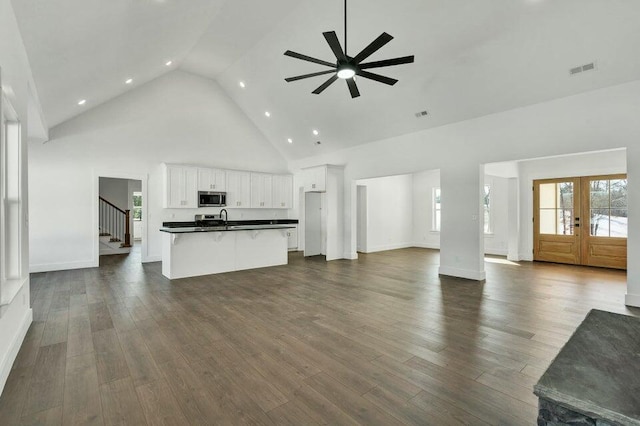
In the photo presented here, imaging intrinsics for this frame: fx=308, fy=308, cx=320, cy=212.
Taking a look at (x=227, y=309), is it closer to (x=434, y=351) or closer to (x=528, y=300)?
(x=434, y=351)

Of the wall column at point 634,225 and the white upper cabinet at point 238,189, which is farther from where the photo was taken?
the white upper cabinet at point 238,189

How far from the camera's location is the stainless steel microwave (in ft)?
26.0

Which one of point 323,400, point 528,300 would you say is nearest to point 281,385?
point 323,400

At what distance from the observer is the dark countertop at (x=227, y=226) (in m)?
5.63

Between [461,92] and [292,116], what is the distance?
13.3 ft

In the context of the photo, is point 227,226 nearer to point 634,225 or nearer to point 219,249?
point 219,249

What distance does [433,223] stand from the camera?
10156 millimetres

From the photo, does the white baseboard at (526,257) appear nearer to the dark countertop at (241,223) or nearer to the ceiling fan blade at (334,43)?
the dark countertop at (241,223)

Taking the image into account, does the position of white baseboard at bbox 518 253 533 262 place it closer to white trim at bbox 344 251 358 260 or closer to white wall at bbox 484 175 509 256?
white wall at bbox 484 175 509 256

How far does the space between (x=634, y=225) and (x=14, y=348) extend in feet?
22.6

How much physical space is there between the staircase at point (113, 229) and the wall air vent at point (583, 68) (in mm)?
10822

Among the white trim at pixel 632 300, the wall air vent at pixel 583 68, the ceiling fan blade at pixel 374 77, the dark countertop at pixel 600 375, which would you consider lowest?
the white trim at pixel 632 300

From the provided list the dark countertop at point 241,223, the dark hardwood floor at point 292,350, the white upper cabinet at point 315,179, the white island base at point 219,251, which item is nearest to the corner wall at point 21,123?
the dark hardwood floor at point 292,350

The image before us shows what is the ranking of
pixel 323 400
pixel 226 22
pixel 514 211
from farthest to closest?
pixel 514 211
pixel 226 22
pixel 323 400
